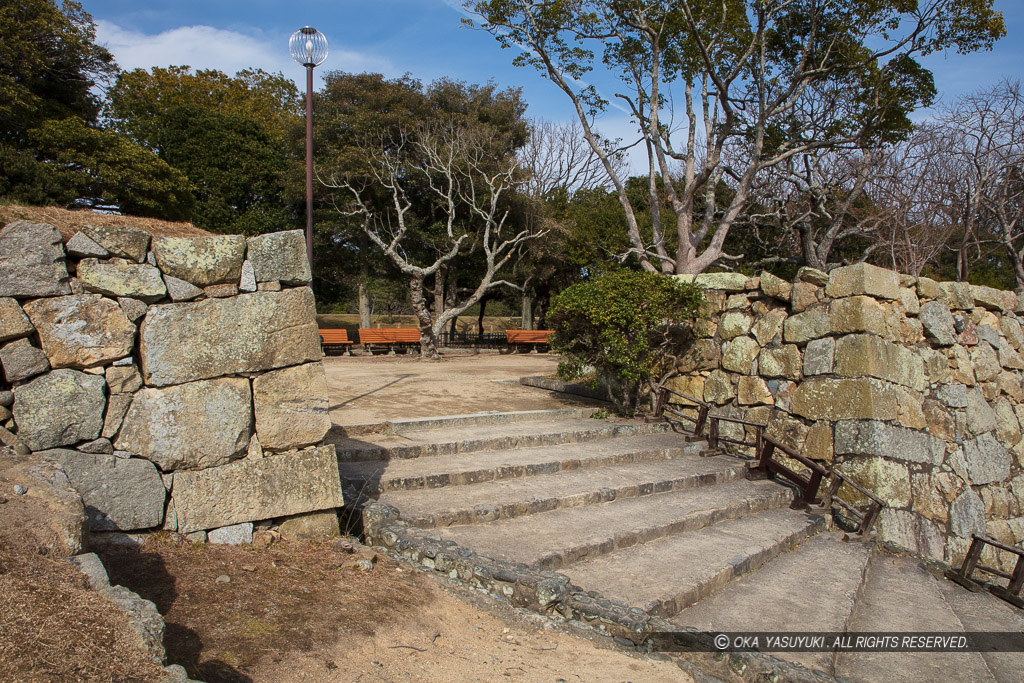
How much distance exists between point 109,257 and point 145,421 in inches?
37.2

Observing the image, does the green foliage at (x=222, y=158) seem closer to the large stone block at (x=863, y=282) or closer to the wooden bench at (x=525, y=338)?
the wooden bench at (x=525, y=338)

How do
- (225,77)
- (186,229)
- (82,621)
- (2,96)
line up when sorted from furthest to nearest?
1. (225,77)
2. (2,96)
3. (186,229)
4. (82,621)

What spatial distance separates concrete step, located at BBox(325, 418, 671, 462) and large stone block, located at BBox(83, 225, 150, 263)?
2521 mm

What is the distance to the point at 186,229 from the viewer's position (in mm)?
4473

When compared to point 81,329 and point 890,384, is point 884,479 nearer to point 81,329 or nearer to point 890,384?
point 890,384

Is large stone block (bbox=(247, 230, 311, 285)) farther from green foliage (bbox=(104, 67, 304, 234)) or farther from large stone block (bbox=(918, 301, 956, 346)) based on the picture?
green foliage (bbox=(104, 67, 304, 234))

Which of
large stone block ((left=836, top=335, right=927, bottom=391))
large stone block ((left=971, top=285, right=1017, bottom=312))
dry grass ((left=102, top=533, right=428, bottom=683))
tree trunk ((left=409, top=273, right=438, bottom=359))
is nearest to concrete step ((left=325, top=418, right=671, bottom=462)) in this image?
dry grass ((left=102, top=533, right=428, bottom=683))

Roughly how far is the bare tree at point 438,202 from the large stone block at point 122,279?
1275 cm

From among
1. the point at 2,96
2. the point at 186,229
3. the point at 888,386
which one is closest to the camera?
the point at 186,229

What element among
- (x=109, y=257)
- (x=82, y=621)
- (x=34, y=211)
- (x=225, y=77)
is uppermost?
(x=225, y=77)

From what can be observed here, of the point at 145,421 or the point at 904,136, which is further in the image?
the point at 904,136

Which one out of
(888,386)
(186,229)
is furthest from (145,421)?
(888,386)

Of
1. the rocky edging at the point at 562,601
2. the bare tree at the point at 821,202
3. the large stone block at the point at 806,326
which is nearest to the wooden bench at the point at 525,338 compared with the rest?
the bare tree at the point at 821,202

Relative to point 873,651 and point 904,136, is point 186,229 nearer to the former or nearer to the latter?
point 873,651
